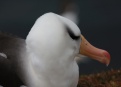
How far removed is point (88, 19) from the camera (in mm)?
7746

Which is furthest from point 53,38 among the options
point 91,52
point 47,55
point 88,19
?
point 88,19

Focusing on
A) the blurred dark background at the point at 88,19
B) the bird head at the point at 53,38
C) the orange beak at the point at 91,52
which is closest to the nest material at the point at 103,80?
the orange beak at the point at 91,52

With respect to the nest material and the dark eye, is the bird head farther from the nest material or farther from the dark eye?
the nest material

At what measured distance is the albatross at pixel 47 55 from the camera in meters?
2.84

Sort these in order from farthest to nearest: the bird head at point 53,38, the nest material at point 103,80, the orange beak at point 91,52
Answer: the nest material at point 103,80, the orange beak at point 91,52, the bird head at point 53,38

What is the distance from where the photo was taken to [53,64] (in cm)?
285

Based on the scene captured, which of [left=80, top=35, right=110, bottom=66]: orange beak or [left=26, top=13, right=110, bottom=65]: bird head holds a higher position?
[left=26, top=13, right=110, bottom=65]: bird head

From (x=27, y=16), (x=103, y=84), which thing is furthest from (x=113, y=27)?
(x=103, y=84)

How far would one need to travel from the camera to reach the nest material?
4.22 metres

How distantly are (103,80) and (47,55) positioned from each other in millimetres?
1678

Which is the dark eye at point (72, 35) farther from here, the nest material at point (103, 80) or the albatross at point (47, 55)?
the nest material at point (103, 80)

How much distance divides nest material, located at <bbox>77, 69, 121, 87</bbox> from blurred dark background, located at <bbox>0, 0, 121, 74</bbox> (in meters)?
2.36

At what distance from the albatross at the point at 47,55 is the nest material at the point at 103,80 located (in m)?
1.30

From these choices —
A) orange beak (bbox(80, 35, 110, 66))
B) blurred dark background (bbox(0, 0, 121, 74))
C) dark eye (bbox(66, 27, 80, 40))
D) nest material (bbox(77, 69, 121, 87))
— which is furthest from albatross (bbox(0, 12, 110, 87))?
blurred dark background (bbox(0, 0, 121, 74))
